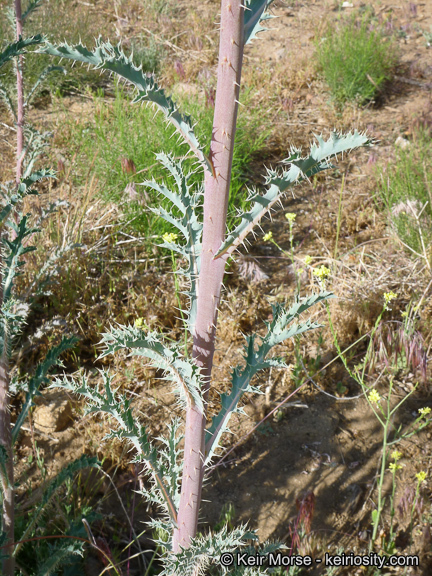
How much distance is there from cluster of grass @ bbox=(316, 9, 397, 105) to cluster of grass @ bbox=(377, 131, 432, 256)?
1364 mm

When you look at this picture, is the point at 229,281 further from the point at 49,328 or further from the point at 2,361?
the point at 2,361

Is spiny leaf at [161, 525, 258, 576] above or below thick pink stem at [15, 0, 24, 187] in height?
below

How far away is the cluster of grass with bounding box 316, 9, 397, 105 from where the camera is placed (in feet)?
15.7

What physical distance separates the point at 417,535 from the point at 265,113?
11.7 feet

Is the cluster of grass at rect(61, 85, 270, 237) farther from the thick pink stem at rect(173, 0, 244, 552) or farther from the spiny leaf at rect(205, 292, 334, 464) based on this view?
the thick pink stem at rect(173, 0, 244, 552)

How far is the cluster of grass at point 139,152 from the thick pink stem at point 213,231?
1.94 meters

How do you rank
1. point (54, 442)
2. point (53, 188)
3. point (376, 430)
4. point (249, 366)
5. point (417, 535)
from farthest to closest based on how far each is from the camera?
point (53, 188)
point (376, 430)
point (54, 442)
point (417, 535)
point (249, 366)

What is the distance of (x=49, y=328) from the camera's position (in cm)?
251

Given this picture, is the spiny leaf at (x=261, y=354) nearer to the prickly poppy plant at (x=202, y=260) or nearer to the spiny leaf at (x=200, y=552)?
the prickly poppy plant at (x=202, y=260)

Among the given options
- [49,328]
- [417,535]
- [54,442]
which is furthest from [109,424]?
[417,535]

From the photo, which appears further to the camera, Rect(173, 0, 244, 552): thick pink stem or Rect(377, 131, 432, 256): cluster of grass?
Rect(377, 131, 432, 256): cluster of grass

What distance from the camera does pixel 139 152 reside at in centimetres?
351

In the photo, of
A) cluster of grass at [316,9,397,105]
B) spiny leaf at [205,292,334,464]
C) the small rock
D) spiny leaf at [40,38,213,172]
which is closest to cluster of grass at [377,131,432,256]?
cluster of grass at [316,9,397,105]

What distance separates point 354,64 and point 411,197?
2030 millimetres
